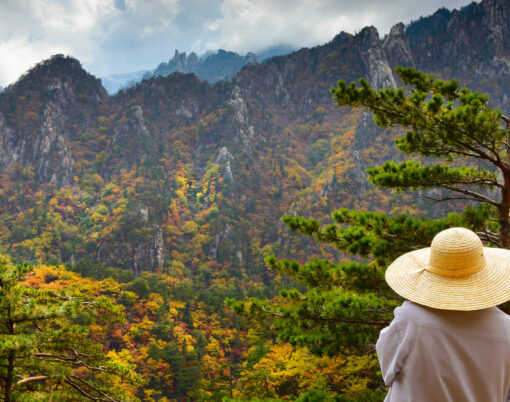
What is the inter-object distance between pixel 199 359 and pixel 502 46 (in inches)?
3439

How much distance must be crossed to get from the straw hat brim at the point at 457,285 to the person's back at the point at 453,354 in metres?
0.05

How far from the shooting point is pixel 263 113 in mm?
80812

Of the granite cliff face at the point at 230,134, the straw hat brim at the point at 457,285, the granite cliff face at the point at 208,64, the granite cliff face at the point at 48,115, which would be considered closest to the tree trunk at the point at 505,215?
the straw hat brim at the point at 457,285

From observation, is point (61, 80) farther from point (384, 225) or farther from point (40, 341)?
point (384, 225)

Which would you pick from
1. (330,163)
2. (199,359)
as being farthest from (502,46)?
(199,359)

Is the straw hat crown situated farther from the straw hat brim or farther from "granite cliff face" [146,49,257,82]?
"granite cliff face" [146,49,257,82]

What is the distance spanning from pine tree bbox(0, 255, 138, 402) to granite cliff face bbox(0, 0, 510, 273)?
1457 inches

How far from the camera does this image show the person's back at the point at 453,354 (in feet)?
3.84

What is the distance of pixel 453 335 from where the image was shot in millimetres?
1166

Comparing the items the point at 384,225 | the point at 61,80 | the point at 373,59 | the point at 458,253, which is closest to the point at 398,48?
the point at 373,59

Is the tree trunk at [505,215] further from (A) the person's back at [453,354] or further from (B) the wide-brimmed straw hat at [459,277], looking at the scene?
(A) the person's back at [453,354]

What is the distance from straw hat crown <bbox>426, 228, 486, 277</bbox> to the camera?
129 centimetres

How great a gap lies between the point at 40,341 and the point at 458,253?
354cm

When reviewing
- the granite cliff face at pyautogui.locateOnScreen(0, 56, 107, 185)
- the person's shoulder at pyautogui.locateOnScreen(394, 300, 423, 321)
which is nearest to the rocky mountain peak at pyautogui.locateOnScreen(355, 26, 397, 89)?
the granite cliff face at pyautogui.locateOnScreen(0, 56, 107, 185)
